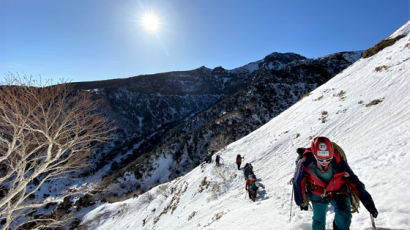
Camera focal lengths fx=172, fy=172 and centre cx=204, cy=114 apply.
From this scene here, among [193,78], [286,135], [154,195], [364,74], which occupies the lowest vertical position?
[154,195]

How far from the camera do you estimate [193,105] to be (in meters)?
152

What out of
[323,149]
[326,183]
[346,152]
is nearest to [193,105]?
[346,152]

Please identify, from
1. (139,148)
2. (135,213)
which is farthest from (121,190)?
(139,148)

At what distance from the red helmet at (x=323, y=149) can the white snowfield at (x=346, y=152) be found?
2.23 meters

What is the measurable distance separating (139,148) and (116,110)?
40.6 meters

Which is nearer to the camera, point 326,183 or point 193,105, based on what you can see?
point 326,183

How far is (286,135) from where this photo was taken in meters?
15.4

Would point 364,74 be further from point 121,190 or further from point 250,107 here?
point 121,190

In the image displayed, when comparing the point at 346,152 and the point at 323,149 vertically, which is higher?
the point at 323,149

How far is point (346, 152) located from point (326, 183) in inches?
294

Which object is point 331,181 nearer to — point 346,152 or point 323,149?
point 323,149

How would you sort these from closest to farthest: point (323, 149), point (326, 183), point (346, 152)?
point (323, 149)
point (326, 183)
point (346, 152)

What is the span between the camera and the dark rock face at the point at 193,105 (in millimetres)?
48875

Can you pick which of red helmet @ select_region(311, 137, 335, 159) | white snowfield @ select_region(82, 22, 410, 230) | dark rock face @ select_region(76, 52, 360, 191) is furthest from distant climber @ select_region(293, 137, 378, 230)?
dark rock face @ select_region(76, 52, 360, 191)
